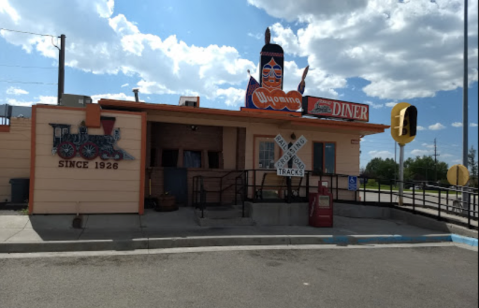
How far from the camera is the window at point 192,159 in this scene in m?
12.5

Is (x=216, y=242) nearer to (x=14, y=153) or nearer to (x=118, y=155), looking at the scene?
(x=118, y=155)

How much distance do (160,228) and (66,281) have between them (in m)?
3.64

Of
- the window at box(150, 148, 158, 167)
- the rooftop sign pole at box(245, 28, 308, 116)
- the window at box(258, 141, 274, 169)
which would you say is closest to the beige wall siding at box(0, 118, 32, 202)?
the window at box(150, 148, 158, 167)

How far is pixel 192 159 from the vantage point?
1260 cm

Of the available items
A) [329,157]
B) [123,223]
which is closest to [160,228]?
[123,223]

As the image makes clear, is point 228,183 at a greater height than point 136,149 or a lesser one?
lesser

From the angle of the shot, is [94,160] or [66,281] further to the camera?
[94,160]

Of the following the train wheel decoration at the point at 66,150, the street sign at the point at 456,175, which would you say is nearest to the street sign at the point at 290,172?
the street sign at the point at 456,175

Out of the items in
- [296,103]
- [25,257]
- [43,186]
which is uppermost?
[296,103]

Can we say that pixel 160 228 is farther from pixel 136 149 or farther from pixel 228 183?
pixel 228 183

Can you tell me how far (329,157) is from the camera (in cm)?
1359

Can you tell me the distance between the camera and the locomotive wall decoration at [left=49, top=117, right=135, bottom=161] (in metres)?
9.28

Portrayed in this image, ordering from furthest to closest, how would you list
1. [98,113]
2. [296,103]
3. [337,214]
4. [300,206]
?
[296,103], [337,214], [300,206], [98,113]

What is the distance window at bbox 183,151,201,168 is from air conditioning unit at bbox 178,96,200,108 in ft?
6.02
